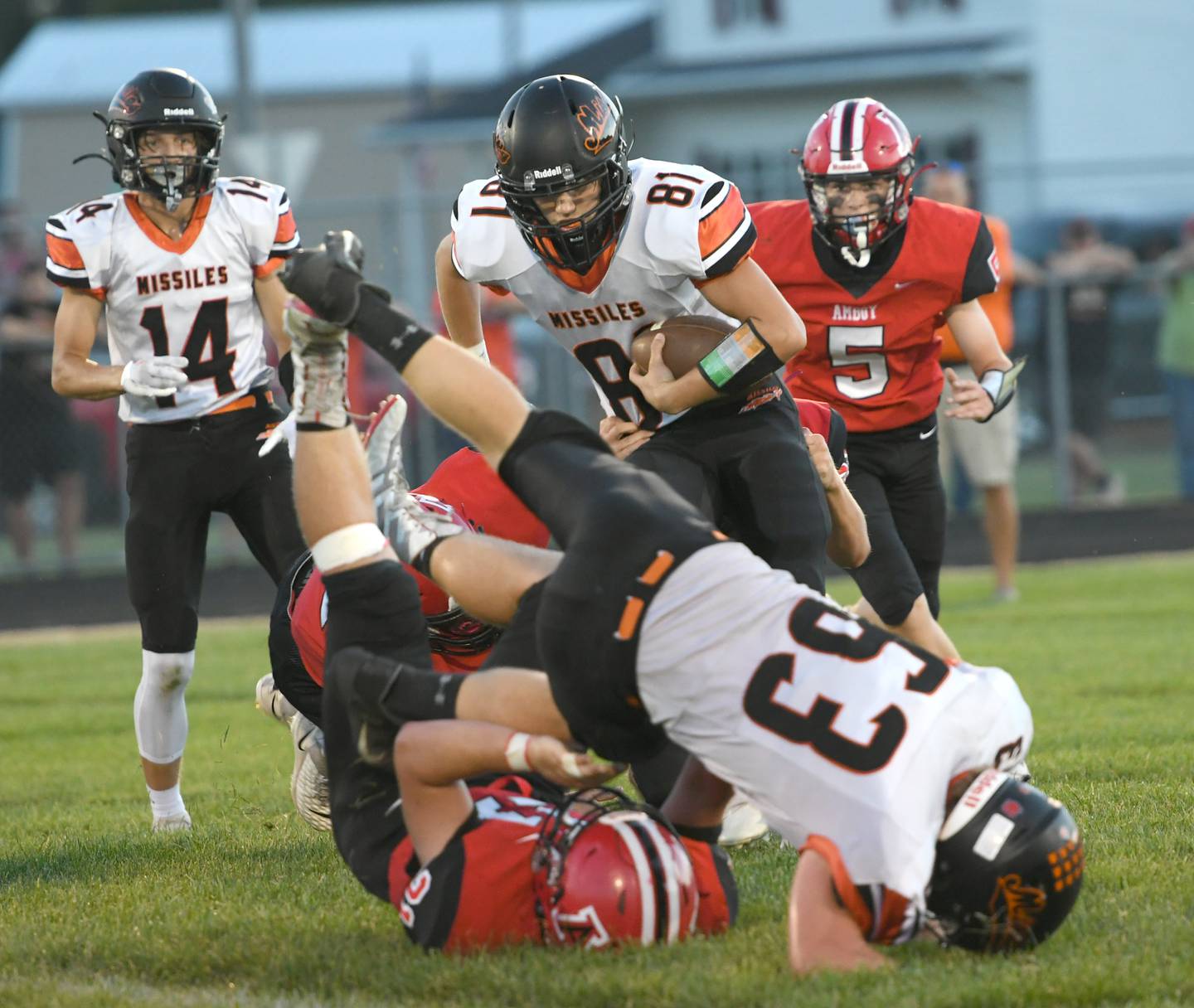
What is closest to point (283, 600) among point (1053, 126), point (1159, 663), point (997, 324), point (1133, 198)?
point (1159, 663)

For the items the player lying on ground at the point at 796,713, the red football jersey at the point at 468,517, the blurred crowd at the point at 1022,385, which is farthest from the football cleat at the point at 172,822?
the blurred crowd at the point at 1022,385

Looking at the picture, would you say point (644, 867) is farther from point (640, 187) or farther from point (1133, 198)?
point (1133, 198)

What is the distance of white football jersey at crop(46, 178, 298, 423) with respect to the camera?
594cm

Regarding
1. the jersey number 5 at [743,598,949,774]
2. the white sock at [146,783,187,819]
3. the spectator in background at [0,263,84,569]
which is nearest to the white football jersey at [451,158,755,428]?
the jersey number 5 at [743,598,949,774]

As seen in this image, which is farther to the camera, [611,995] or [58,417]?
[58,417]

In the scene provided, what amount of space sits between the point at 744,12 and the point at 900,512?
25352 mm

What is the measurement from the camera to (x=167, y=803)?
18.7 ft

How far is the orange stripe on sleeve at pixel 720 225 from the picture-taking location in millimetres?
4984

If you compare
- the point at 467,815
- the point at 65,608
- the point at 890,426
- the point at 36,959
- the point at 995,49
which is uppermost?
the point at 995,49

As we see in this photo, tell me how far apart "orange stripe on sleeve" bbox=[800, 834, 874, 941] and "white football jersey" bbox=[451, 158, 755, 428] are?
189 cm

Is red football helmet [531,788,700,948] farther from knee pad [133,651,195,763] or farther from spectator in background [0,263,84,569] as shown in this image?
spectator in background [0,263,84,569]

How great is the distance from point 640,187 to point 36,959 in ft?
8.34

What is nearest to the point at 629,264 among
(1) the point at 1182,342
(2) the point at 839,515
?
(2) the point at 839,515

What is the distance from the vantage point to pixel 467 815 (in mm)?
3912
